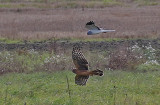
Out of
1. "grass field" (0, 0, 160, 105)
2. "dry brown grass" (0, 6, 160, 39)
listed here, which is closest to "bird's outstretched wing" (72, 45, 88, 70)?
"grass field" (0, 0, 160, 105)

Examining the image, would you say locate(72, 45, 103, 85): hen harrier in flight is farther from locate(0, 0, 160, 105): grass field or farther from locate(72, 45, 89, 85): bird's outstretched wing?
locate(0, 0, 160, 105): grass field

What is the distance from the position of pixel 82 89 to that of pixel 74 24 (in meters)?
12.8

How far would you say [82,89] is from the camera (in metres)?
10.4

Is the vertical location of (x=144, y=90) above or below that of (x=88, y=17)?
above

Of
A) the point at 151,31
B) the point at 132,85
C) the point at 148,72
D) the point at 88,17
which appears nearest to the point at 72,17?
the point at 88,17

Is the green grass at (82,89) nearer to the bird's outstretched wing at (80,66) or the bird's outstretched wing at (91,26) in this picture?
the bird's outstretched wing at (91,26)

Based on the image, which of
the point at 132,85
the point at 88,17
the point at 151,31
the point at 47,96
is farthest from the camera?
the point at 88,17

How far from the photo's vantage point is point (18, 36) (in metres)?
19.6

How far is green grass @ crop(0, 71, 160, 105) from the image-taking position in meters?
9.18

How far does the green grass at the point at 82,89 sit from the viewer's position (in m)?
9.18

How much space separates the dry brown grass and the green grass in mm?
7423

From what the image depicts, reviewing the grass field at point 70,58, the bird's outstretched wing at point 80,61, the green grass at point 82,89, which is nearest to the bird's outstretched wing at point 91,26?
the bird's outstretched wing at point 80,61

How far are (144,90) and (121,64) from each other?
2.83 m

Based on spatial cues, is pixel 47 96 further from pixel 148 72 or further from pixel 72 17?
pixel 72 17
